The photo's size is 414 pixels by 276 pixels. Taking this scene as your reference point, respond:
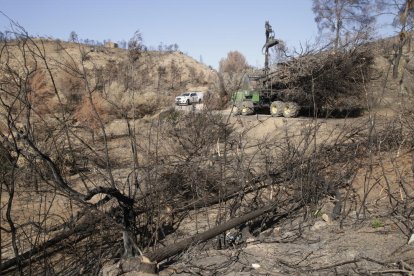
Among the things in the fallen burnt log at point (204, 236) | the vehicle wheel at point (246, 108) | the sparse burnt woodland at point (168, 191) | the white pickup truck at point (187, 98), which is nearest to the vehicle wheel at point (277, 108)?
the vehicle wheel at point (246, 108)

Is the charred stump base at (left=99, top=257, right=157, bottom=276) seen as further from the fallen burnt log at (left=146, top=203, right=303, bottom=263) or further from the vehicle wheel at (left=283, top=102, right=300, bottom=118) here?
the vehicle wheel at (left=283, top=102, right=300, bottom=118)

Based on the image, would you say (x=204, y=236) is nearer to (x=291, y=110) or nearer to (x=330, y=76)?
(x=330, y=76)

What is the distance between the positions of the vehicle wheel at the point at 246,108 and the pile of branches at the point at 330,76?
2366 mm

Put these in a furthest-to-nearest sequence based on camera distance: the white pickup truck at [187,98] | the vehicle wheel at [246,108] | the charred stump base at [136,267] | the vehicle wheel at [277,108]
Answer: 1. the white pickup truck at [187,98]
2. the vehicle wheel at [246,108]
3. the vehicle wheel at [277,108]
4. the charred stump base at [136,267]

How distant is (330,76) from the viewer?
41.4 ft

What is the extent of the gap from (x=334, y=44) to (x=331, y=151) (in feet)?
19.8

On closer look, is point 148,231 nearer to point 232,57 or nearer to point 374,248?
point 374,248

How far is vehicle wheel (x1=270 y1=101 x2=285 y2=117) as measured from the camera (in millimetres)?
14625

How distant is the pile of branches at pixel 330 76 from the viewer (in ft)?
41.0

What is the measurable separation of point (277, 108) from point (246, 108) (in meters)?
2.08

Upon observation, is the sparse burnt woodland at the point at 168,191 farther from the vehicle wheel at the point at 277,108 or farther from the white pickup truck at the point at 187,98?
the white pickup truck at the point at 187,98

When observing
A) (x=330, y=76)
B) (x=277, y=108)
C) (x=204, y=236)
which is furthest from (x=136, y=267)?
(x=277, y=108)

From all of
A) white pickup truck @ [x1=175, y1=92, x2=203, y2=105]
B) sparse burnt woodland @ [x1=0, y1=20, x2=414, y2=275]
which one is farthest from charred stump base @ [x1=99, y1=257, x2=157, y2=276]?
white pickup truck @ [x1=175, y1=92, x2=203, y2=105]

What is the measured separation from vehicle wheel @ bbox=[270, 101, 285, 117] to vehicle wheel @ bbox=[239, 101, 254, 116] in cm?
144
